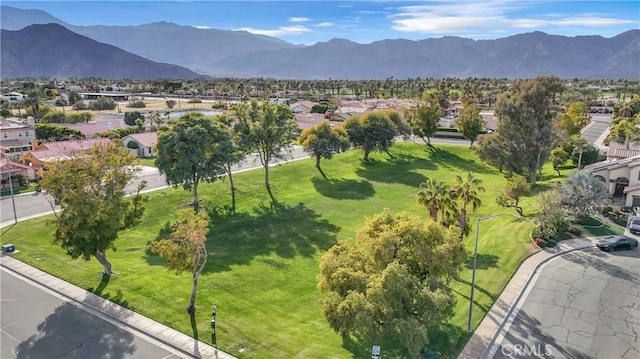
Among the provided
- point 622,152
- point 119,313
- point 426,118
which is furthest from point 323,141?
point 119,313

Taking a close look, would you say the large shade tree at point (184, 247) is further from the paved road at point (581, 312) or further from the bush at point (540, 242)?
the bush at point (540, 242)

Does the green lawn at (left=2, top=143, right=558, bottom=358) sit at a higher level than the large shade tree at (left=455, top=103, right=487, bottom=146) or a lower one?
lower

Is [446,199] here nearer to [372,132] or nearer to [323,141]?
[323,141]

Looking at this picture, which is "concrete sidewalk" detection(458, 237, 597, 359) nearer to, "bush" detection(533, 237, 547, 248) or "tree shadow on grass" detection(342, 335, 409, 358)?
"bush" detection(533, 237, 547, 248)

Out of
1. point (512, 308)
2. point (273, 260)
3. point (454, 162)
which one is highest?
point (454, 162)

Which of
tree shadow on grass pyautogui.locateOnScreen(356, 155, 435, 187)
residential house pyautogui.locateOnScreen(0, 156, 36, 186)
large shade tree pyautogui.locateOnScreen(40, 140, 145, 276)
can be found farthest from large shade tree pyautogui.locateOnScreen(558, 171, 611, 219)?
residential house pyautogui.locateOnScreen(0, 156, 36, 186)

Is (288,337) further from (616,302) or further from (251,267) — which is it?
(616,302)

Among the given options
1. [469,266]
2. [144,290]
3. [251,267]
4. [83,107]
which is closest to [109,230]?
[144,290]
